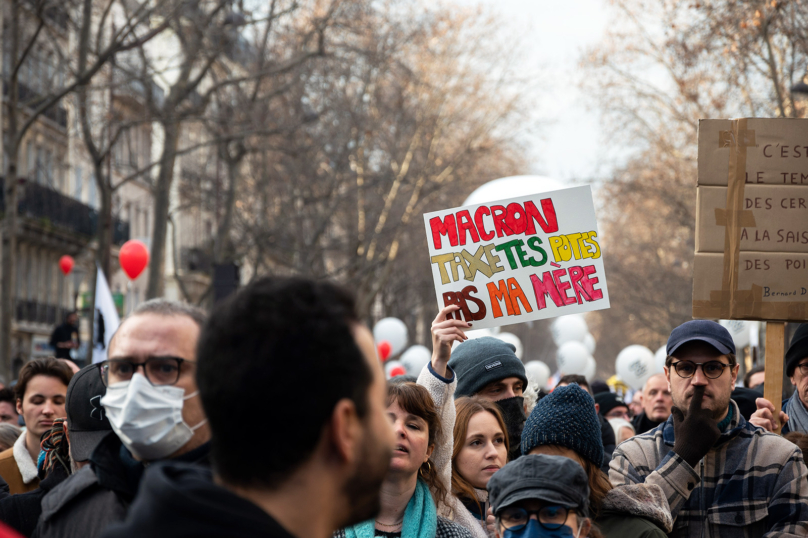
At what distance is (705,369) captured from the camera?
405 centimetres

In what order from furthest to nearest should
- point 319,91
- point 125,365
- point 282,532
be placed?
point 319,91, point 125,365, point 282,532

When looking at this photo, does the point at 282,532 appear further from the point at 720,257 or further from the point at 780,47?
the point at 780,47

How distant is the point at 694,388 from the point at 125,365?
2210 mm

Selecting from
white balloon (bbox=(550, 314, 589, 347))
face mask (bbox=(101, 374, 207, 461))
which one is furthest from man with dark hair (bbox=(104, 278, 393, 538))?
white balloon (bbox=(550, 314, 589, 347))

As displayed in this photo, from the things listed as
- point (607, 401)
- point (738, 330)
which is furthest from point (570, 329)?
point (607, 401)

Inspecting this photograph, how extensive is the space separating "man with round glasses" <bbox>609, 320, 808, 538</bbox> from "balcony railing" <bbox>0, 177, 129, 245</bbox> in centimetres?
2943

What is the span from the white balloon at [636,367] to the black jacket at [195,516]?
18.0 m

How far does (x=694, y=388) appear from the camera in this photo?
3996 millimetres

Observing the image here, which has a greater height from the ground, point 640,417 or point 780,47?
point 780,47

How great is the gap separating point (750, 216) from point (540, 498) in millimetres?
2570

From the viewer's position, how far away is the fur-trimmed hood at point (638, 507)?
355 centimetres

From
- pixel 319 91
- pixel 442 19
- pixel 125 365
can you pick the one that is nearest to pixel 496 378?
pixel 125 365

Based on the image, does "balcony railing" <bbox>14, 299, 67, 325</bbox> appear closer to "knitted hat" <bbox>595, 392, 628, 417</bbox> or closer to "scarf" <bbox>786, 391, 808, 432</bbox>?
"knitted hat" <bbox>595, 392, 628, 417</bbox>

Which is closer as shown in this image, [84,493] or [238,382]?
[238,382]
